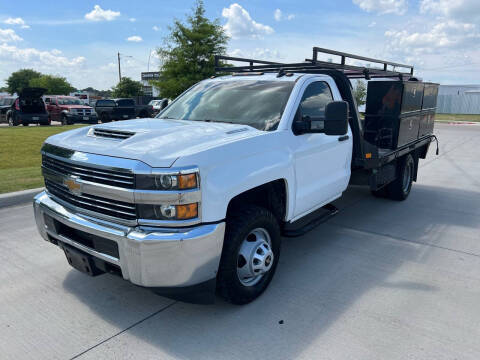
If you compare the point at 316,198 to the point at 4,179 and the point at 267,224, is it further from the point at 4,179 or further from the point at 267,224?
the point at 4,179

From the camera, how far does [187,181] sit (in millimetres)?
2631

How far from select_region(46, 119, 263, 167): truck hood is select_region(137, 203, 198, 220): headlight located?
289mm

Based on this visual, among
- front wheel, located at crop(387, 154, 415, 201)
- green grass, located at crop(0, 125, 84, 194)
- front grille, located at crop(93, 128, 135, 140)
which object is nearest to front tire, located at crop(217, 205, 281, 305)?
front grille, located at crop(93, 128, 135, 140)

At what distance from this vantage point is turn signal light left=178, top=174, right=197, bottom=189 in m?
2.61

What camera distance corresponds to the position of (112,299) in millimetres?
3428

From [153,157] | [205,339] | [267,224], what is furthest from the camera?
[267,224]

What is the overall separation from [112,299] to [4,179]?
191 inches

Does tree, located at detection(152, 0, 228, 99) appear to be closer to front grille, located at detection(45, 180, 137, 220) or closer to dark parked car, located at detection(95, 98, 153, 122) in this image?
dark parked car, located at detection(95, 98, 153, 122)

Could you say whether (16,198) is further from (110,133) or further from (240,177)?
(240,177)

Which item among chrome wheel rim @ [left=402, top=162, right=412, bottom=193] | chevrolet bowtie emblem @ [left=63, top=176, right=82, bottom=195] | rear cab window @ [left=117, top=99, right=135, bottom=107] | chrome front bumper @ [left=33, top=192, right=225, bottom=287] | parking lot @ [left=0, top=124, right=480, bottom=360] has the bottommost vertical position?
parking lot @ [left=0, top=124, right=480, bottom=360]

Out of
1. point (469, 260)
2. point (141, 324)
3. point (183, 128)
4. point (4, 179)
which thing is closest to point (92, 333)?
point (141, 324)

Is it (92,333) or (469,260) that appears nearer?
(92,333)

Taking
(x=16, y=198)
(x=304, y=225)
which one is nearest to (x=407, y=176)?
(x=304, y=225)

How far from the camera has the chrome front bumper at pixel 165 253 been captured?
8.58 ft
